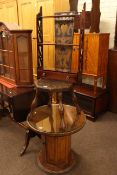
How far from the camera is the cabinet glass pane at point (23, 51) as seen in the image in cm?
208

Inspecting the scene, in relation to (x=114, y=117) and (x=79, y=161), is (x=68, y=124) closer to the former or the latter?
(x=79, y=161)

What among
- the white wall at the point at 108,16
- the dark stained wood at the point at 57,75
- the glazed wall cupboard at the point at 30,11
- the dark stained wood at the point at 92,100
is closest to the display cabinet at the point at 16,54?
the dark stained wood at the point at 57,75

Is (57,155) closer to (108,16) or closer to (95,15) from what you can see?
(95,15)

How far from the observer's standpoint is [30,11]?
3.34m

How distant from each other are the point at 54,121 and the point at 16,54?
34.0 inches

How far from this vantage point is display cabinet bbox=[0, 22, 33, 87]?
2061mm

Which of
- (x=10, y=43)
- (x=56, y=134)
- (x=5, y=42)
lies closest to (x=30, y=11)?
(x=5, y=42)

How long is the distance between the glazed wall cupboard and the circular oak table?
4.33 ft

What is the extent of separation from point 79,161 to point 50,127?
548mm

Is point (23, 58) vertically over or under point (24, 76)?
over

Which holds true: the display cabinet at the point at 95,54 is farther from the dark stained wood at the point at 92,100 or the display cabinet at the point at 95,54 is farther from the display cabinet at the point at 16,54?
the display cabinet at the point at 16,54

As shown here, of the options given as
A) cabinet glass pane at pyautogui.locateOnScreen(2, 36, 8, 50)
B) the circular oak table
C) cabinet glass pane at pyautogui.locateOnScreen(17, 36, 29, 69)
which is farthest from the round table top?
cabinet glass pane at pyautogui.locateOnScreen(2, 36, 8, 50)

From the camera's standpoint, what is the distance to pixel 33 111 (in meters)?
1.99

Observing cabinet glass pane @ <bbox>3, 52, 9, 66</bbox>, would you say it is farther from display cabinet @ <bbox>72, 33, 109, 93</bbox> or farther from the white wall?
the white wall
